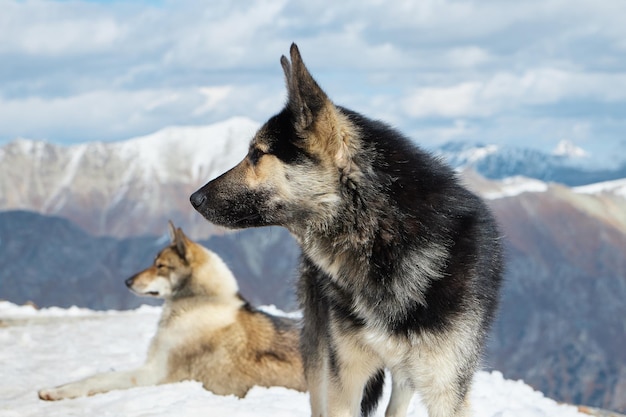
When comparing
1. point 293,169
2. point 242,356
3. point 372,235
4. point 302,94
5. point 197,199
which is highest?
point 302,94

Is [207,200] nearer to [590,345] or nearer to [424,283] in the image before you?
[424,283]

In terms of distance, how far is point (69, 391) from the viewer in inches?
319

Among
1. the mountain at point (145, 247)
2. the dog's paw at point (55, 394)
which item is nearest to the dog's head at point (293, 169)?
the dog's paw at point (55, 394)

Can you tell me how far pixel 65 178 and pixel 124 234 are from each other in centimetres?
2354

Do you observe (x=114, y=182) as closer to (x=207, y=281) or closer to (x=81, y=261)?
(x=81, y=261)

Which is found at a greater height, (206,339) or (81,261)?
(206,339)

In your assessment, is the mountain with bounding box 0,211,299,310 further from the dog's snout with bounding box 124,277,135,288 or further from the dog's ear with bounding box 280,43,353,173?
the dog's ear with bounding box 280,43,353,173

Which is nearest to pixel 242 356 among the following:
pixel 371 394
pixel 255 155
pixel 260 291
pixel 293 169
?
pixel 371 394

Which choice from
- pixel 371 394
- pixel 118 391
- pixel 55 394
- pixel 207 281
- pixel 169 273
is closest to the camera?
pixel 371 394

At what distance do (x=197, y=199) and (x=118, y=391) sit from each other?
12.9 ft

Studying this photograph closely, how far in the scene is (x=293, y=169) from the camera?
480 cm

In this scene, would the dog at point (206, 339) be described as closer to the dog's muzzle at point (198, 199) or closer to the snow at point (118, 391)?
the snow at point (118, 391)

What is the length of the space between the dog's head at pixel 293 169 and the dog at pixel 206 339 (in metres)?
3.58

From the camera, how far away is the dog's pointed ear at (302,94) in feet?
14.7
